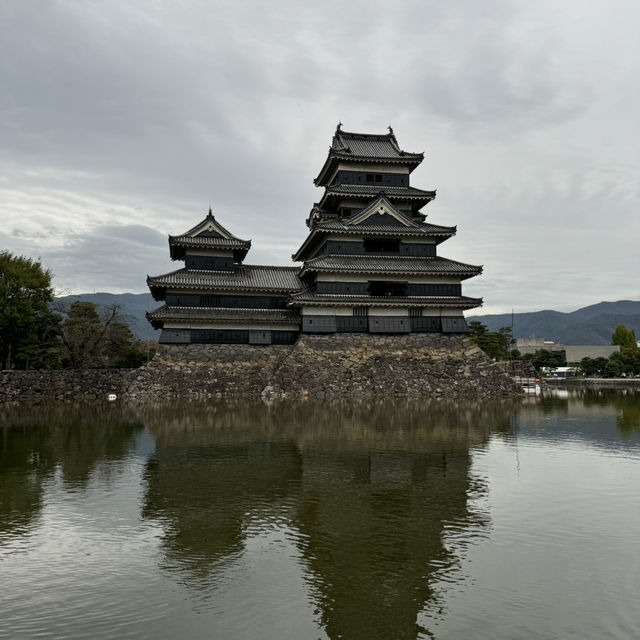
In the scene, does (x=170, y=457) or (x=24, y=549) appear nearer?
(x=24, y=549)

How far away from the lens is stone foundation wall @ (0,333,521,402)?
38.8 metres

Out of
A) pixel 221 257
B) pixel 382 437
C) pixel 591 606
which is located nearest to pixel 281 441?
pixel 382 437

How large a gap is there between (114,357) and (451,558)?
162ft

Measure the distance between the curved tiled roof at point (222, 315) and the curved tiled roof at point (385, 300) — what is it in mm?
2579

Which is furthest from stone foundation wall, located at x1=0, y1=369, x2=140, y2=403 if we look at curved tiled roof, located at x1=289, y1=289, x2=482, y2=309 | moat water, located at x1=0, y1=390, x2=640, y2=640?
moat water, located at x1=0, y1=390, x2=640, y2=640

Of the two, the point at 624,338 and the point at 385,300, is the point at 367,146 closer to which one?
the point at 385,300

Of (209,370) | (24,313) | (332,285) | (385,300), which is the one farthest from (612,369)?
(24,313)

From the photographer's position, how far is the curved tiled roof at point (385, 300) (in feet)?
136

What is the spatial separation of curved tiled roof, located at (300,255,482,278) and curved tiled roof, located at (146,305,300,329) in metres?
3.98

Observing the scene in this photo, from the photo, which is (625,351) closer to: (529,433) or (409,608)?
(529,433)

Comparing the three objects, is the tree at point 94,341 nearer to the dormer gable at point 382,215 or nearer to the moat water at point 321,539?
the dormer gable at point 382,215

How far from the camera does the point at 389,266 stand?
141 ft

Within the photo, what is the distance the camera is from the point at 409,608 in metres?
6.96

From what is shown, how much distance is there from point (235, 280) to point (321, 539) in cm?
3588
